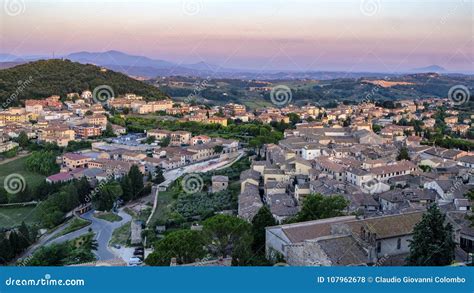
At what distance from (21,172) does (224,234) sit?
30.6 feet

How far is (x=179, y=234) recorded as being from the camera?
4.57 meters

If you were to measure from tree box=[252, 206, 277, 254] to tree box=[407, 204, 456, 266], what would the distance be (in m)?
1.57

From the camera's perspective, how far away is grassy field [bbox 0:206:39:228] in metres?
8.93

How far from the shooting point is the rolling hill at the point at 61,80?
21.1 m

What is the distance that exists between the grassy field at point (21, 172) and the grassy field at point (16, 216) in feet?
4.30

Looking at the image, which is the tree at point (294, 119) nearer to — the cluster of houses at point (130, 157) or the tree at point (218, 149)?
the cluster of houses at point (130, 157)

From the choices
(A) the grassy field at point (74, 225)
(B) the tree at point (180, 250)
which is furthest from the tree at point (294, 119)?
(B) the tree at point (180, 250)

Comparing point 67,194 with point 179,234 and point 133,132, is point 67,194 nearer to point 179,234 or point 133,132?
point 179,234

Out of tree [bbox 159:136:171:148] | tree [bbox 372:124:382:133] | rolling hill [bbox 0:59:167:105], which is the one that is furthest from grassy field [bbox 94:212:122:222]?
rolling hill [bbox 0:59:167:105]

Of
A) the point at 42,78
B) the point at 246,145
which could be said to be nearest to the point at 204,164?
the point at 246,145

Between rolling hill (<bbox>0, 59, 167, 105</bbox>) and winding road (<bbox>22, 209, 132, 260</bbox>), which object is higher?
rolling hill (<bbox>0, 59, 167, 105</bbox>)

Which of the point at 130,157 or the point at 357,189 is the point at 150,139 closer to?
the point at 130,157

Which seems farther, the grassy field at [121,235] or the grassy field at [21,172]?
the grassy field at [21,172]

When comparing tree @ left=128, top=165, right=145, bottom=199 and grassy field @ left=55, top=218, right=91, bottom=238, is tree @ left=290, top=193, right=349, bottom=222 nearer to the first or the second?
grassy field @ left=55, top=218, right=91, bottom=238
